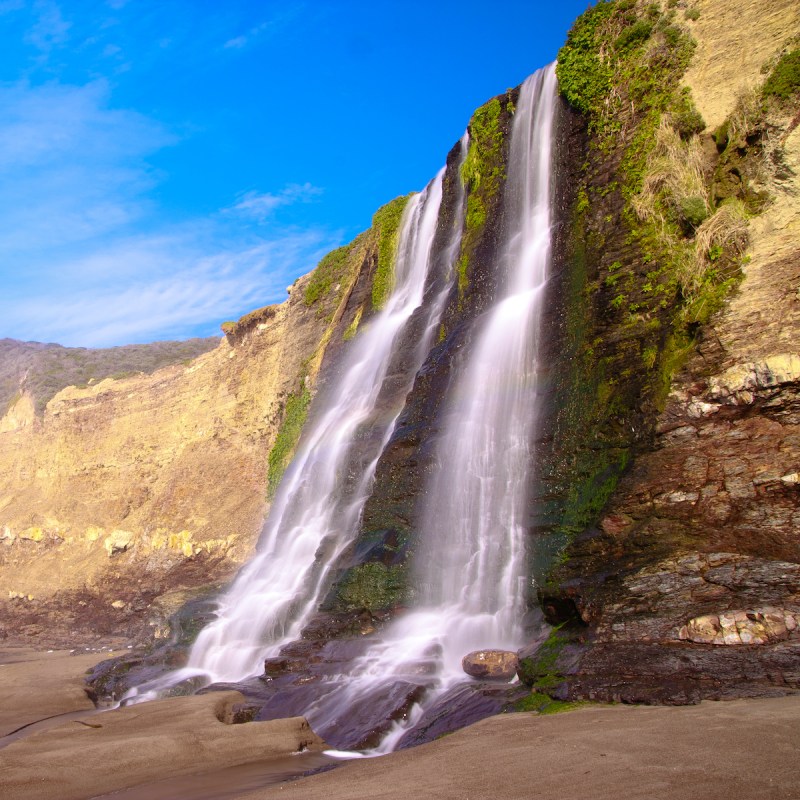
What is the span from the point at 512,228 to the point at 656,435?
9.72 meters

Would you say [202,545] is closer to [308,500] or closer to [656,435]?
[308,500]

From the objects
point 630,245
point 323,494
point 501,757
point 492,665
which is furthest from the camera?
point 323,494

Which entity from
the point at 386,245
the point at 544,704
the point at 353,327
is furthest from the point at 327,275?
the point at 544,704

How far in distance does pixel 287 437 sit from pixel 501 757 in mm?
21682

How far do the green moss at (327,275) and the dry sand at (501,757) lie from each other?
74.7ft

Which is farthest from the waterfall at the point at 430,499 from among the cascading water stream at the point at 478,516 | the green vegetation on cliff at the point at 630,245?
the green vegetation on cliff at the point at 630,245

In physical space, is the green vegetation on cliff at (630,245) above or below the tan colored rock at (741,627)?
above

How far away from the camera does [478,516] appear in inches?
508

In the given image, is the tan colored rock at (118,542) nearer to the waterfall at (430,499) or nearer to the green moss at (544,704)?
the waterfall at (430,499)

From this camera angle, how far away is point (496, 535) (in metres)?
12.4

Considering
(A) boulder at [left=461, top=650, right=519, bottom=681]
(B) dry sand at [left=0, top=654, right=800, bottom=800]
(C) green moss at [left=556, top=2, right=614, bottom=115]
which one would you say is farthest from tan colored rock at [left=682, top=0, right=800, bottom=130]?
(B) dry sand at [left=0, top=654, right=800, bottom=800]

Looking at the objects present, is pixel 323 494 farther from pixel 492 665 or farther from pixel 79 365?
pixel 79 365

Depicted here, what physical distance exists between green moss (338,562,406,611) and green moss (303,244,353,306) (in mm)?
19123

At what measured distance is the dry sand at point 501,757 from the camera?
436cm
